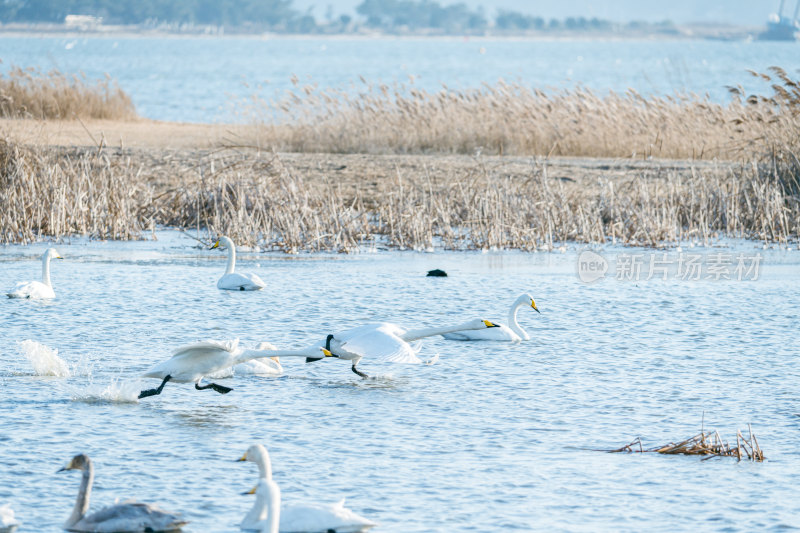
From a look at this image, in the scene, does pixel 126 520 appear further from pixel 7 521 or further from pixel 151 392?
pixel 151 392

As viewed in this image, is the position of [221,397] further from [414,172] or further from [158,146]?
[158,146]

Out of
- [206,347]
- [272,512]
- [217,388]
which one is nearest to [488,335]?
[217,388]

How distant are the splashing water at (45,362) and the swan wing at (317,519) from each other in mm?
3649

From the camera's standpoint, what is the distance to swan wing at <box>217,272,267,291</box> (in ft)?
41.8

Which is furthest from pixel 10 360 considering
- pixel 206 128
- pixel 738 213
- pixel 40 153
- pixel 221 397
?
pixel 206 128

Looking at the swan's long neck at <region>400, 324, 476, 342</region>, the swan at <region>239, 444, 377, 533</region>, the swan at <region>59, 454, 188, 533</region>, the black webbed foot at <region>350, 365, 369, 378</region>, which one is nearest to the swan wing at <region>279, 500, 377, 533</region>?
the swan at <region>239, 444, 377, 533</region>

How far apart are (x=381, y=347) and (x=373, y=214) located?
9.26 m

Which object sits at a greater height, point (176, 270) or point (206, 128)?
point (206, 128)

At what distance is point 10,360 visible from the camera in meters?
9.43

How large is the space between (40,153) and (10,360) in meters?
7.42

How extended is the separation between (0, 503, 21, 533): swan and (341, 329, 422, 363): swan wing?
3309 millimetres

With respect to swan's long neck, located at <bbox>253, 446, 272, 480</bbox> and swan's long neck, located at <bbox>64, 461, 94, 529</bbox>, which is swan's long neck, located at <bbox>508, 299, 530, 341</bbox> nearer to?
swan's long neck, located at <bbox>253, 446, 272, 480</bbox>
